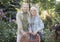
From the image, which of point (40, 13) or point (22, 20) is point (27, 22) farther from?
point (40, 13)

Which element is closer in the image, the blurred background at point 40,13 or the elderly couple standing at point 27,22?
the elderly couple standing at point 27,22

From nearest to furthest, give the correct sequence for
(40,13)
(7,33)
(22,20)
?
(22,20) → (7,33) → (40,13)

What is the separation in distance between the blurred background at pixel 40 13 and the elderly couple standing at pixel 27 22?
1146 millimetres

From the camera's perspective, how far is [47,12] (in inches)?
417

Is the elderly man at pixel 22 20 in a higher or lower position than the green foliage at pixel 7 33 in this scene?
higher

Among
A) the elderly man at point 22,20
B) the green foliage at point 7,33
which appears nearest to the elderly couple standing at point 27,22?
the elderly man at point 22,20

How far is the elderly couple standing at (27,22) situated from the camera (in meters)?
7.06

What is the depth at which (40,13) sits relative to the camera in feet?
35.3

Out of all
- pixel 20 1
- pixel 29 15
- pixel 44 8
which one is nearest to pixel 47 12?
pixel 44 8

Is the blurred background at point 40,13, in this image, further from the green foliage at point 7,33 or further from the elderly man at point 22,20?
the elderly man at point 22,20

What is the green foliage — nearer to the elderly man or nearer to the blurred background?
the blurred background

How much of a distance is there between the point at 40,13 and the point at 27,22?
3617mm

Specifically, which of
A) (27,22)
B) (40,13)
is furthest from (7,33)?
(40,13)

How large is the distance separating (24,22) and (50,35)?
1.62 meters
